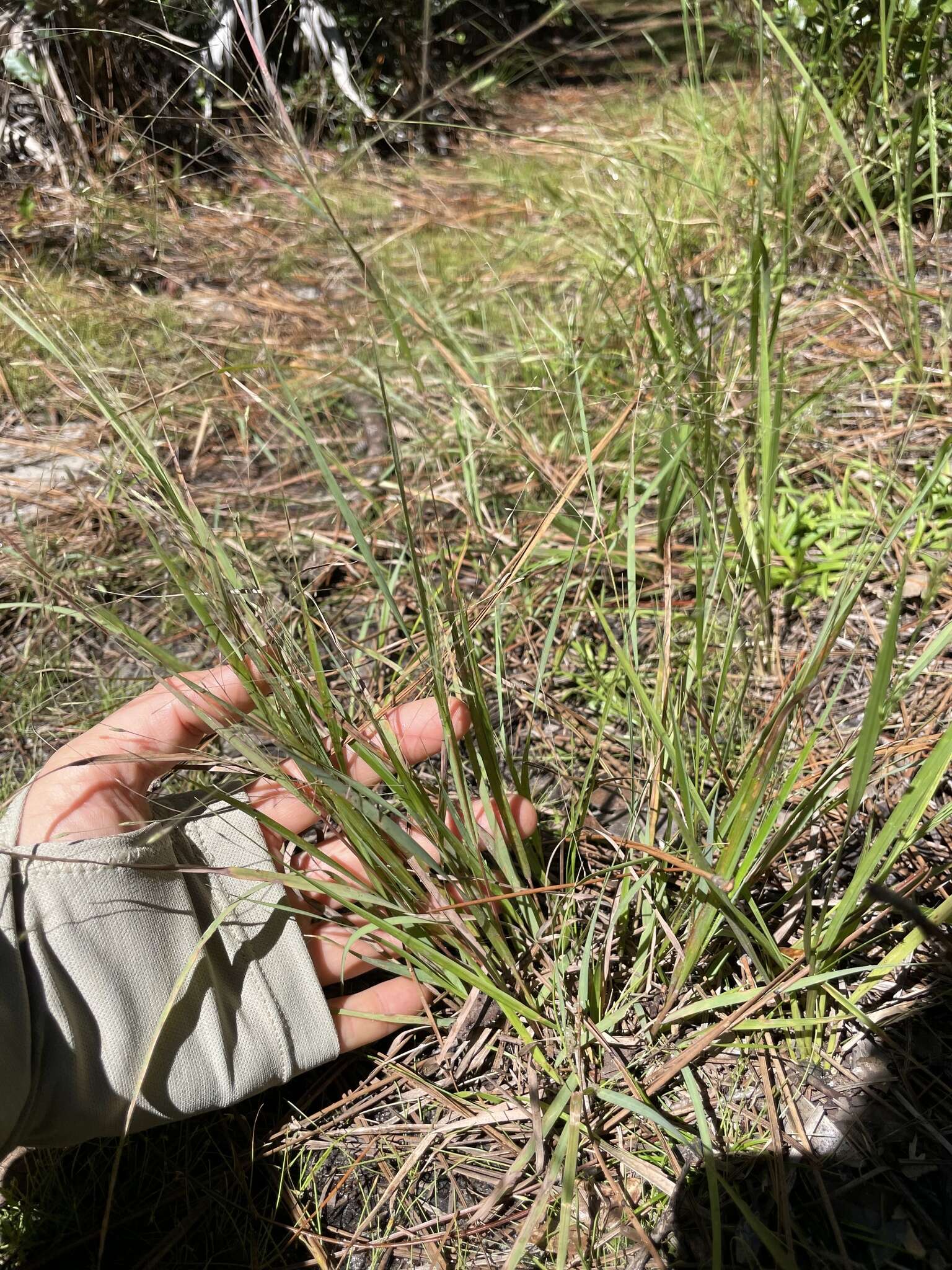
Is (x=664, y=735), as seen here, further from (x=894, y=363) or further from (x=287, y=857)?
(x=894, y=363)

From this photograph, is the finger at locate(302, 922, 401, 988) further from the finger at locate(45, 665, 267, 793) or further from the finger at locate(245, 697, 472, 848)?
the finger at locate(45, 665, 267, 793)

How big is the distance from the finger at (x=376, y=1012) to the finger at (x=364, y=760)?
0.68 feet

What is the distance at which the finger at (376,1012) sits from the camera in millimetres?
1004

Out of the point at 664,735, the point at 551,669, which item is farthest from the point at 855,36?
the point at 664,735

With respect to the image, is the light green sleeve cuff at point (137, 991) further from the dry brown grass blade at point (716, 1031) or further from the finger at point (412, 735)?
the dry brown grass blade at point (716, 1031)

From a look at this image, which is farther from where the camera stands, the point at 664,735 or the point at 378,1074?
the point at 378,1074

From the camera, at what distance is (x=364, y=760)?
88 centimetres

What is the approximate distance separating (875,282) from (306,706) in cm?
145

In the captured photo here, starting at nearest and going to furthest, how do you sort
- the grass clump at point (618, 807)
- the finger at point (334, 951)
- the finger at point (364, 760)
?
the grass clump at point (618, 807), the finger at point (364, 760), the finger at point (334, 951)

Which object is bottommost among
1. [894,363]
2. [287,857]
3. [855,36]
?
[287,857]

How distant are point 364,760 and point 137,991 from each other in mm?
349

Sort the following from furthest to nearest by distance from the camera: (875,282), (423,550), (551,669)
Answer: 1. (875,282)
2. (423,550)
3. (551,669)

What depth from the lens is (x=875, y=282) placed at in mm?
1720

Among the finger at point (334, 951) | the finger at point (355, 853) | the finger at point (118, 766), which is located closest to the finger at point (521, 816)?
the finger at point (355, 853)
